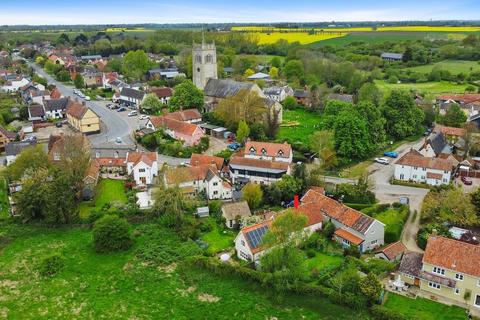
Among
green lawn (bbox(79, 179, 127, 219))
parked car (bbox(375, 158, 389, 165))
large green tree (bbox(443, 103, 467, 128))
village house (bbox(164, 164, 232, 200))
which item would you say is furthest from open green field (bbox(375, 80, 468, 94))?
green lawn (bbox(79, 179, 127, 219))

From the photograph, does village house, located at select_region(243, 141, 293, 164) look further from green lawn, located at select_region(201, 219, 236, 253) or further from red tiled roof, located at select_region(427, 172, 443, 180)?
red tiled roof, located at select_region(427, 172, 443, 180)

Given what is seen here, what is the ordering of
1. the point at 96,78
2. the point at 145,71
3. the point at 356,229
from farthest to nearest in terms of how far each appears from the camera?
the point at 145,71 < the point at 96,78 < the point at 356,229

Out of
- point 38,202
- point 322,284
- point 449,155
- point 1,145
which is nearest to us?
point 322,284

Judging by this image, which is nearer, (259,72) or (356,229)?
(356,229)

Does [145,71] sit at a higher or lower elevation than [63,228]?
higher

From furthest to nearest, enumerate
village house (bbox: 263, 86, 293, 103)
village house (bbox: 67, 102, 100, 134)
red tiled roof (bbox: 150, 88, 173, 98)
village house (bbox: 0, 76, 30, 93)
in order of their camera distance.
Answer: village house (bbox: 0, 76, 30, 93) < village house (bbox: 263, 86, 293, 103) < red tiled roof (bbox: 150, 88, 173, 98) < village house (bbox: 67, 102, 100, 134)

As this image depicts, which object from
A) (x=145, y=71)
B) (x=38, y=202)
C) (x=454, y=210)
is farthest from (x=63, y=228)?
(x=145, y=71)

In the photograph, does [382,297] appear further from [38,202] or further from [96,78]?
[96,78]

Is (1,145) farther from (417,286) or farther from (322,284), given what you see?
(417,286)

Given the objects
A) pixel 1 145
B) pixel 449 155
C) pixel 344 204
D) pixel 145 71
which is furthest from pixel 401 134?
pixel 145 71

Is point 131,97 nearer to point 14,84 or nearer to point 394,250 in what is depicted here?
point 14,84
